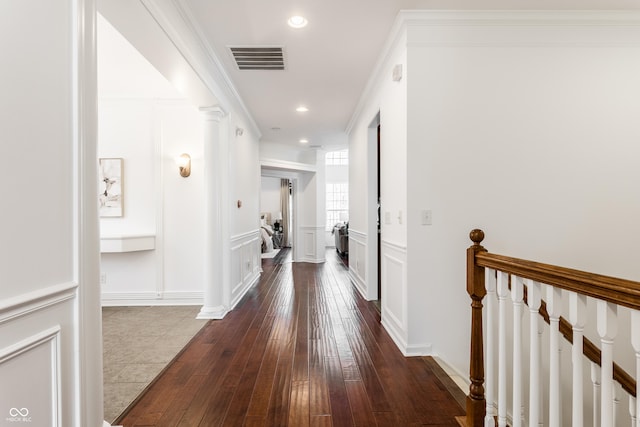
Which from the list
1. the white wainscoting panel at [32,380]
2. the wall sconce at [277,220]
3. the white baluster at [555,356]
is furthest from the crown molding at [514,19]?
the wall sconce at [277,220]

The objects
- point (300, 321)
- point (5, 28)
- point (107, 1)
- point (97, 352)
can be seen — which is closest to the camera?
point (5, 28)

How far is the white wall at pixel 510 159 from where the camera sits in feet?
8.55

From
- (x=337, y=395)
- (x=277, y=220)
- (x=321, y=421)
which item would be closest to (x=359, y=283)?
(x=337, y=395)

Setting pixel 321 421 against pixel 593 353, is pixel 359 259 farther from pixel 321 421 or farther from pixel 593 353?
pixel 593 353

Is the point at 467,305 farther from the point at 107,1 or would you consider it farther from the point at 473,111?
the point at 107,1

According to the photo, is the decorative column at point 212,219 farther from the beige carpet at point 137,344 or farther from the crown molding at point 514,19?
the crown molding at point 514,19

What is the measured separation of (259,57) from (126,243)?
255 centimetres

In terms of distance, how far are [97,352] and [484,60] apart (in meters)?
3.22

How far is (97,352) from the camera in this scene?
4.97ft

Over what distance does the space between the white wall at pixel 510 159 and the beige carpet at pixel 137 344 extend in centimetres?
200

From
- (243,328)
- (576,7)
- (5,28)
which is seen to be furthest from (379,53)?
Result: (243,328)

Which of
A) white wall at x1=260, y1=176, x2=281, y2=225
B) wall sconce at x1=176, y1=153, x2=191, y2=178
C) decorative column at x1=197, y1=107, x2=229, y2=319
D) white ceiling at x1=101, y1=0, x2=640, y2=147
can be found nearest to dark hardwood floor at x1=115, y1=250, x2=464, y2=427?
decorative column at x1=197, y1=107, x2=229, y2=319

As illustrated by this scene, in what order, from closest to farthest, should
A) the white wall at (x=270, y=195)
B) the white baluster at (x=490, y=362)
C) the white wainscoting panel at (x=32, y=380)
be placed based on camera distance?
the white wainscoting panel at (x=32, y=380), the white baluster at (x=490, y=362), the white wall at (x=270, y=195)

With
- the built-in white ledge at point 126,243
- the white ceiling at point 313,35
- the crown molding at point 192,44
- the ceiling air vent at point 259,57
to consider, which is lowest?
the built-in white ledge at point 126,243
